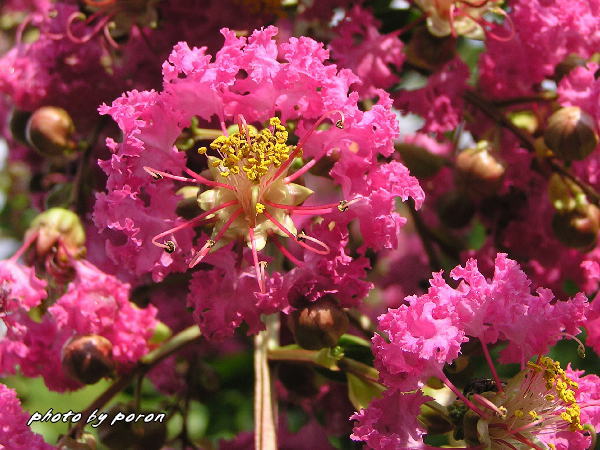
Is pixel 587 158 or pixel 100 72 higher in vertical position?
pixel 100 72

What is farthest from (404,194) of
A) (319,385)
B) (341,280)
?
(319,385)

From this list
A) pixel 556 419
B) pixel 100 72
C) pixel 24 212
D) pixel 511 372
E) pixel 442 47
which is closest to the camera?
pixel 556 419

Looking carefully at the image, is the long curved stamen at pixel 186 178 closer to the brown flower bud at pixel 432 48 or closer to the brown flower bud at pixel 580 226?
the brown flower bud at pixel 432 48

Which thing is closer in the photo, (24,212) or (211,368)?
(211,368)

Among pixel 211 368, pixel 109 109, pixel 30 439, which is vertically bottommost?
pixel 211 368

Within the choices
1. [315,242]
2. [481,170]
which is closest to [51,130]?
[315,242]

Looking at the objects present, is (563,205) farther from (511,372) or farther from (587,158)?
(511,372)
